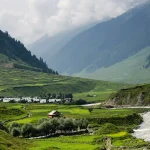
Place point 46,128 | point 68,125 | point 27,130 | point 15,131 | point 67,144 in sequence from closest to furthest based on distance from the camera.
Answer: point 67,144, point 15,131, point 27,130, point 46,128, point 68,125

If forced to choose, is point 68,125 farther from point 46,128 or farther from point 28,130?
point 28,130

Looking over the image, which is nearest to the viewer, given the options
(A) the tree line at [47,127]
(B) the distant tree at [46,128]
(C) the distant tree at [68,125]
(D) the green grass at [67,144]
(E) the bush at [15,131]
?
(D) the green grass at [67,144]

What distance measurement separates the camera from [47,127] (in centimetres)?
15700

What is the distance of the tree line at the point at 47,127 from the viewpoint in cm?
15050

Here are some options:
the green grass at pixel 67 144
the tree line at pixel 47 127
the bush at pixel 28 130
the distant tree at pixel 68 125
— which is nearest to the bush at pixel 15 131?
the tree line at pixel 47 127

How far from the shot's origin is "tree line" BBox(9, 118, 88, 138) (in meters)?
150

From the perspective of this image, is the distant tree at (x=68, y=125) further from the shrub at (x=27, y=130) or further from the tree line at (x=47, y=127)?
the shrub at (x=27, y=130)

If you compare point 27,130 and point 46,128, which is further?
point 46,128

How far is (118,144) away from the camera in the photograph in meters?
120

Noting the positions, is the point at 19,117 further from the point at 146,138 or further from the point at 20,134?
the point at 146,138

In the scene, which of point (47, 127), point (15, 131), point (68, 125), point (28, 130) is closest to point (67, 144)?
point (28, 130)

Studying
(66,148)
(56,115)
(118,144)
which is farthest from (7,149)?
(56,115)

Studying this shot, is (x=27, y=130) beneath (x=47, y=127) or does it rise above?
beneath

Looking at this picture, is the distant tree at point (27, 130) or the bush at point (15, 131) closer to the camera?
the bush at point (15, 131)
